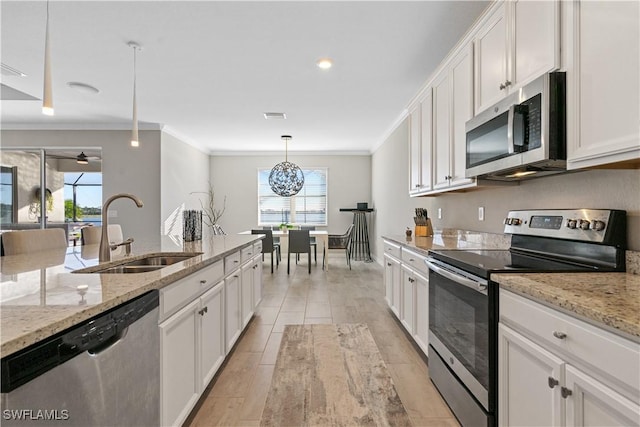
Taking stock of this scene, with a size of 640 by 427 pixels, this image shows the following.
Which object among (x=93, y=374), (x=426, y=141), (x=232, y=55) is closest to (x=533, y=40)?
(x=426, y=141)

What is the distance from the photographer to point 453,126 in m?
2.53

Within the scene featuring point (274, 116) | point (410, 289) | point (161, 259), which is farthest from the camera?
point (274, 116)

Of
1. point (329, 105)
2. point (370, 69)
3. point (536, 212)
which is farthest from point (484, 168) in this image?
point (329, 105)

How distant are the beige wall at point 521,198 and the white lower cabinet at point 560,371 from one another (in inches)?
25.8

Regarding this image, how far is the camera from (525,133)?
→ 5.35 ft

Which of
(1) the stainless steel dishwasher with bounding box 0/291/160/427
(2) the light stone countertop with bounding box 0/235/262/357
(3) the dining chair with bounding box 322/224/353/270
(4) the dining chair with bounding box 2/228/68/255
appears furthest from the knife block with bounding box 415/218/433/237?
(3) the dining chair with bounding box 322/224/353/270

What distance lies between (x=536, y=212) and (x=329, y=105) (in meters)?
3.23

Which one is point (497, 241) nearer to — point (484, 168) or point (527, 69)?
point (484, 168)

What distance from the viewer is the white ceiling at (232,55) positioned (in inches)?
94.7

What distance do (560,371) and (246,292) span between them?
2381 millimetres

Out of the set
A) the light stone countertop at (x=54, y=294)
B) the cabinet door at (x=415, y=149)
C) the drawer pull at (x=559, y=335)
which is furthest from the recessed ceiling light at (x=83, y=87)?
the drawer pull at (x=559, y=335)

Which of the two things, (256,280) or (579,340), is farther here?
(256,280)

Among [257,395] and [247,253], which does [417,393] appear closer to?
[257,395]

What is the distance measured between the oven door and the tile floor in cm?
32
